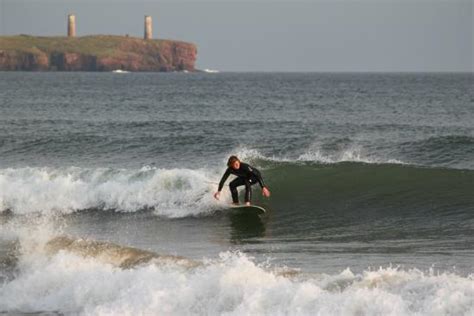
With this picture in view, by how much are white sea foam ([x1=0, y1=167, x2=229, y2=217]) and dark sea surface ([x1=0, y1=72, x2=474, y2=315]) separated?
0.04 metres

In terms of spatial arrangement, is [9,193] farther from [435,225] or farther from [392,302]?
[392,302]

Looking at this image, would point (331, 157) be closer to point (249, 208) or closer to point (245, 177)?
point (249, 208)

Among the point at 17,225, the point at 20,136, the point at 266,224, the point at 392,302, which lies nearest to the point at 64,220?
the point at 17,225

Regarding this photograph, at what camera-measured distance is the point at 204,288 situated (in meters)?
12.0

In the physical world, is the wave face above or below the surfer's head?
below

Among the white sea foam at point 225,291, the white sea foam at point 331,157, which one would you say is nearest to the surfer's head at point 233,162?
the white sea foam at point 225,291

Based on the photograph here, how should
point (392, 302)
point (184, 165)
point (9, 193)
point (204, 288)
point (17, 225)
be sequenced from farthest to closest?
point (184, 165), point (9, 193), point (17, 225), point (204, 288), point (392, 302)

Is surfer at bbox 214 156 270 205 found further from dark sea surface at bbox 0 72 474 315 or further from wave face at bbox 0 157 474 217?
wave face at bbox 0 157 474 217

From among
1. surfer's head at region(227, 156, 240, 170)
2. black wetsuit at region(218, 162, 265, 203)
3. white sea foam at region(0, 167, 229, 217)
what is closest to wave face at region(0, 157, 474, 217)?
white sea foam at region(0, 167, 229, 217)

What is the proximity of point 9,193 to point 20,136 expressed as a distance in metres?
13.3

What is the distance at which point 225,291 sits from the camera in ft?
38.7

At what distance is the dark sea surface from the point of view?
1170cm

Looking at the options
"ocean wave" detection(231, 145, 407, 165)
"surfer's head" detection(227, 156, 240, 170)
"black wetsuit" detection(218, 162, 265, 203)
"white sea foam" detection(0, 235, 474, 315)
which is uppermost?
"surfer's head" detection(227, 156, 240, 170)

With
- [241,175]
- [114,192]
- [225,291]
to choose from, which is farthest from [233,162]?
[225,291]
